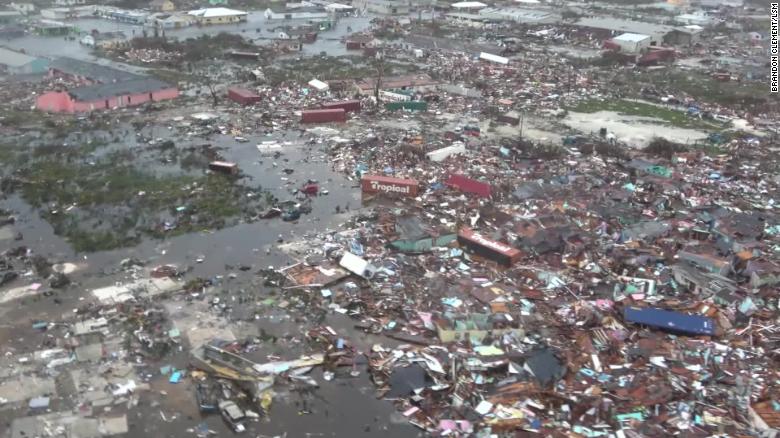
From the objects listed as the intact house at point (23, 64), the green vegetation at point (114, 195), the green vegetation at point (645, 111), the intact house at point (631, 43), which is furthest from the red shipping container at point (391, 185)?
the intact house at point (631, 43)

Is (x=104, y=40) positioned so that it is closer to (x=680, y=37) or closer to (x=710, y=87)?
(x=710, y=87)

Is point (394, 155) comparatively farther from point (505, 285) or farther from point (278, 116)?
point (505, 285)

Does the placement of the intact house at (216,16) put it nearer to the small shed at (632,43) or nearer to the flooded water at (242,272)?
the flooded water at (242,272)

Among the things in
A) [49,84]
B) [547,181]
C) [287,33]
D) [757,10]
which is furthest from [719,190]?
[757,10]

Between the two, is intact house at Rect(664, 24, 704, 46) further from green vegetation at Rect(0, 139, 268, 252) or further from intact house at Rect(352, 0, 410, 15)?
green vegetation at Rect(0, 139, 268, 252)

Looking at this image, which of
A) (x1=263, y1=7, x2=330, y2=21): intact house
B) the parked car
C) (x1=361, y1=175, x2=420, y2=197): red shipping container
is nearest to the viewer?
the parked car

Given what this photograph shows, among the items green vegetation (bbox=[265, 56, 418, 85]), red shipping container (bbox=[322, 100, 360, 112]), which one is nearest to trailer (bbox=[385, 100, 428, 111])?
red shipping container (bbox=[322, 100, 360, 112])

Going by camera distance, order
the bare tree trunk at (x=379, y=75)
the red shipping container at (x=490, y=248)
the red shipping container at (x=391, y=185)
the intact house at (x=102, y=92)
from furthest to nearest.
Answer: the bare tree trunk at (x=379, y=75) → the intact house at (x=102, y=92) → the red shipping container at (x=391, y=185) → the red shipping container at (x=490, y=248)
